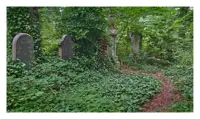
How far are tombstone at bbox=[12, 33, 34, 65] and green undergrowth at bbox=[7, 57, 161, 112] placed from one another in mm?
355

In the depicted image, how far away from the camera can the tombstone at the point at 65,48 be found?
27.5 feet

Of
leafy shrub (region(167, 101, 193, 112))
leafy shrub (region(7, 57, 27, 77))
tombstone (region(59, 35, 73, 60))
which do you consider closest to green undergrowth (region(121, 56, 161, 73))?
tombstone (region(59, 35, 73, 60))

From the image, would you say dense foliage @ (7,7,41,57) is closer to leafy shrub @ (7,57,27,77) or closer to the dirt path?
leafy shrub @ (7,57,27,77)

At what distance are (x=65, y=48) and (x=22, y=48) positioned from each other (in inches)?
98.0

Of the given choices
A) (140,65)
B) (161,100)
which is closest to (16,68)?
(161,100)

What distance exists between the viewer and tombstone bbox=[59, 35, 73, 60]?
8391 millimetres

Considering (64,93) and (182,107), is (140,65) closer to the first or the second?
(182,107)

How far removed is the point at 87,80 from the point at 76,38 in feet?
8.87

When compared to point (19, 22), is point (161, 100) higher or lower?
lower

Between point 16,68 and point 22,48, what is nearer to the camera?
point 16,68

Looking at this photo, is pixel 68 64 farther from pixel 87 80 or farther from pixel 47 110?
pixel 47 110

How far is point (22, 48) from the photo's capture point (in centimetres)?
631

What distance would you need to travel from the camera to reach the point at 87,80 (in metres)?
6.97

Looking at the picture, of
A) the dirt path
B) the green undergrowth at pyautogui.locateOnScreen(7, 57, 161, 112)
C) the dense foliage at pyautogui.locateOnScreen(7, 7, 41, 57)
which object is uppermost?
the dense foliage at pyautogui.locateOnScreen(7, 7, 41, 57)
